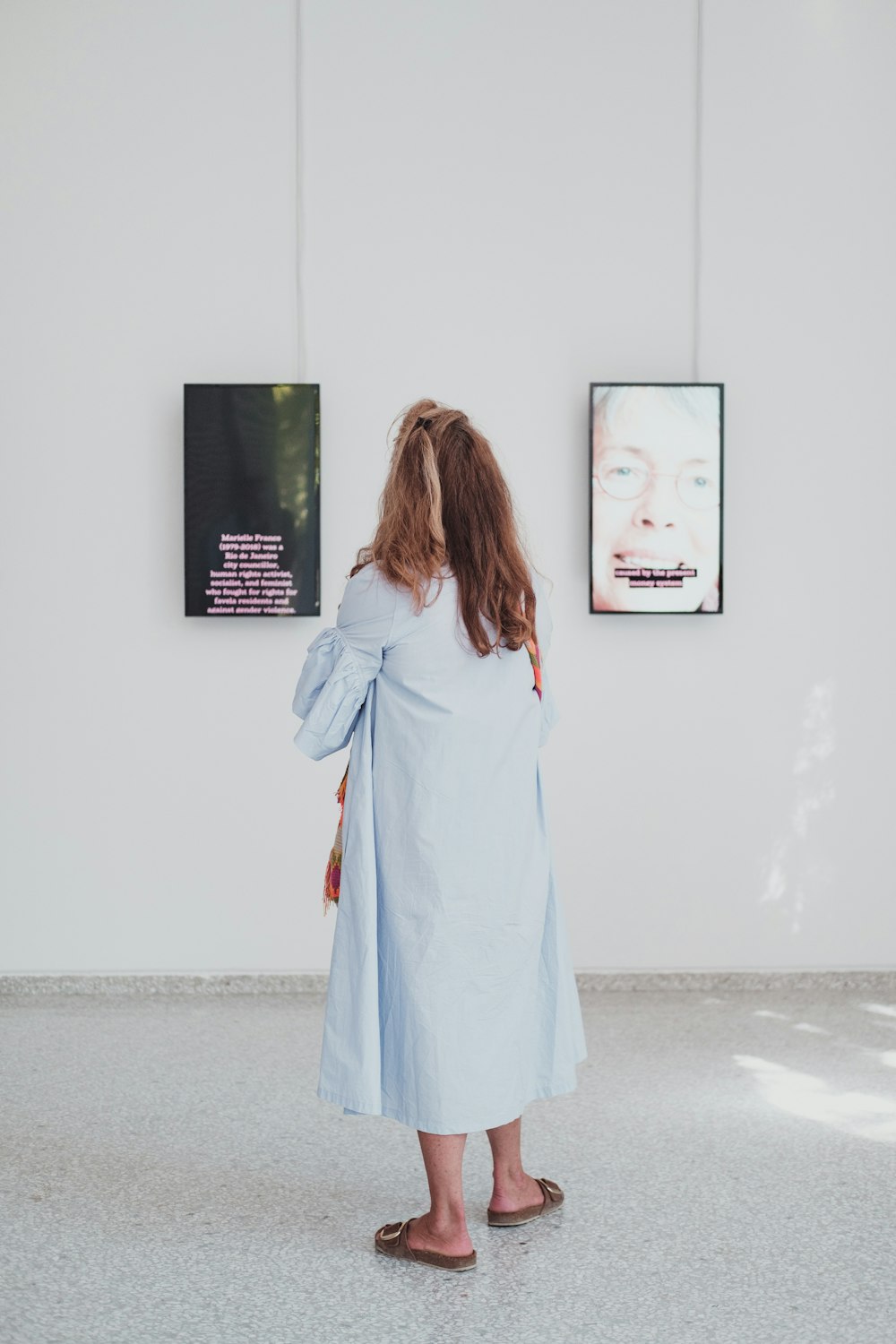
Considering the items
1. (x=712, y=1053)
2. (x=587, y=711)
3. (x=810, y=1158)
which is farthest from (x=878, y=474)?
(x=810, y=1158)

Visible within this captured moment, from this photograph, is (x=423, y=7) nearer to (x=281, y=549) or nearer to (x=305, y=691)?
(x=281, y=549)

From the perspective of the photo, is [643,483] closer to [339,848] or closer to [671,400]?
[671,400]

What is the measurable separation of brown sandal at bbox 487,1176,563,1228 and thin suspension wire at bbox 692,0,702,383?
2362 millimetres

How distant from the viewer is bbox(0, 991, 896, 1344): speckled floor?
74.6 inches

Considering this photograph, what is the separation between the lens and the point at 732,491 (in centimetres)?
371

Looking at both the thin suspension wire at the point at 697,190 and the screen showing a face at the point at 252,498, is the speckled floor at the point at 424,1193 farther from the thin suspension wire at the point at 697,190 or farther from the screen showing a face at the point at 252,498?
the thin suspension wire at the point at 697,190

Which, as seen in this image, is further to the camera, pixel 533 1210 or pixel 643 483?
pixel 643 483

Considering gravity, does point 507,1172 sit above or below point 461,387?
below

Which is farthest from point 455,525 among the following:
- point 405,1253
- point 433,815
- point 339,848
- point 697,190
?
point 697,190

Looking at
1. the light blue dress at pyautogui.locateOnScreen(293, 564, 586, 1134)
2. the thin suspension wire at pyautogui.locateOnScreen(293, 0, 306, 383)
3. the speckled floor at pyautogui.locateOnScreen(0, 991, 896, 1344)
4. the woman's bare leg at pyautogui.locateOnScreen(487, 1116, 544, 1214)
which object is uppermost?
the thin suspension wire at pyautogui.locateOnScreen(293, 0, 306, 383)

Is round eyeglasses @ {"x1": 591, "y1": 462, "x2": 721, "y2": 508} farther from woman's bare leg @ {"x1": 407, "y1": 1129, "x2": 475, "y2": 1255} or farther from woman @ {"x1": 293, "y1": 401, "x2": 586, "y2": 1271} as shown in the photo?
woman's bare leg @ {"x1": 407, "y1": 1129, "x2": 475, "y2": 1255}

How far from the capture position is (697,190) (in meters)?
3.67

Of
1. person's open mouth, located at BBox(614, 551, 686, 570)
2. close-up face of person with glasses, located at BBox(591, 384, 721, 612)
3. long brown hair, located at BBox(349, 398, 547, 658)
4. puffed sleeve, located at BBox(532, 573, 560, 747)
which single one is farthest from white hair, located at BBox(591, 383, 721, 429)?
long brown hair, located at BBox(349, 398, 547, 658)

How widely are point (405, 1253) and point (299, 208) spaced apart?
2877mm
